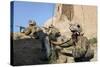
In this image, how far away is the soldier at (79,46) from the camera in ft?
7.11

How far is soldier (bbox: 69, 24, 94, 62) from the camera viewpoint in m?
2.17

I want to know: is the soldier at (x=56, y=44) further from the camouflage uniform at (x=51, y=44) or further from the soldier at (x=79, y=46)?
the soldier at (x=79, y=46)

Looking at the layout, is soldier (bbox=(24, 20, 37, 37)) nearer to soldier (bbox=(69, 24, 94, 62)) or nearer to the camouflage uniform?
the camouflage uniform

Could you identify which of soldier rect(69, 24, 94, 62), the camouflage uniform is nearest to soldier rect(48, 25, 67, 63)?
the camouflage uniform

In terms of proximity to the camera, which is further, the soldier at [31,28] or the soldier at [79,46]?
the soldier at [79,46]

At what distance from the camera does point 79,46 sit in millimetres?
2184

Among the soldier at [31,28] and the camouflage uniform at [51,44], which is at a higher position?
the soldier at [31,28]

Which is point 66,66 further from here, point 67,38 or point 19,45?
point 19,45

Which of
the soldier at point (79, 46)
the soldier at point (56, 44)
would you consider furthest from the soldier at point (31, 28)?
the soldier at point (79, 46)

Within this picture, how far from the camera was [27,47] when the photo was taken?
199 centimetres

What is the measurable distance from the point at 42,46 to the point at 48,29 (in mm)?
184
